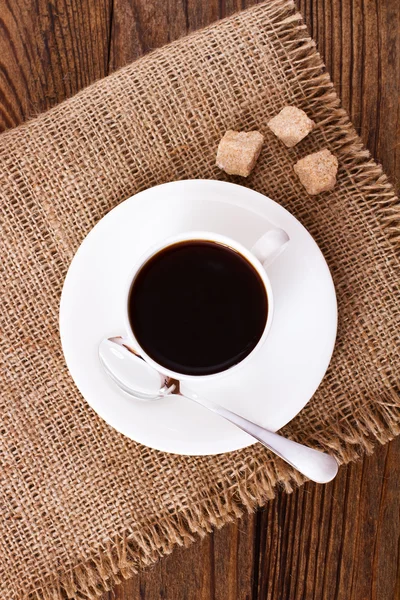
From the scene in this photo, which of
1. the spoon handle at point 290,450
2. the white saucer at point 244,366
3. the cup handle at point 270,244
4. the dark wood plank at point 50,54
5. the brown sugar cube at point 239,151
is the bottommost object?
the spoon handle at point 290,450

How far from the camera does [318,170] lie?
101 cm

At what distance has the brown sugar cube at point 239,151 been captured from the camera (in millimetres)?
1000

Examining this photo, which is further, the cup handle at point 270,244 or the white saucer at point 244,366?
the white saucer at point 244,366

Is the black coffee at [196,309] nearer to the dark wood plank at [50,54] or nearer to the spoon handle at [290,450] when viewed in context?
the spoon handle at [290,450]

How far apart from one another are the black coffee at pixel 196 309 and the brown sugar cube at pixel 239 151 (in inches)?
8.2

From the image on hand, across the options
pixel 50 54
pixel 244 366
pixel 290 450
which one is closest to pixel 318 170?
pixel 244 366

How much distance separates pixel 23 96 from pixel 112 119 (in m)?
0.23

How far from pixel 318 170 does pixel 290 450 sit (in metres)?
0.45

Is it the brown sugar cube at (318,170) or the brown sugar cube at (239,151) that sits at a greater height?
A: the brown sugar cube at (239,151)

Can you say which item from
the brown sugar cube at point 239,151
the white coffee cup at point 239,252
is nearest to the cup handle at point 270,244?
the white coffee cup at point 239,252

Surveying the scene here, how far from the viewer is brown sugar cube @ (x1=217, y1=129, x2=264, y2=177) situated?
1000 millimetres

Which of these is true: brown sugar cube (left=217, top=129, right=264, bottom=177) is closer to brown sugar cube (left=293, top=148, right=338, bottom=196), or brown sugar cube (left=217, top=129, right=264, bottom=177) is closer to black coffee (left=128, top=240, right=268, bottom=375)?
brown sugar cube (left=293, top=148, right=338, bottom=196)

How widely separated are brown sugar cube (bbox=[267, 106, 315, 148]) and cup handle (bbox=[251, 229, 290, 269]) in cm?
26

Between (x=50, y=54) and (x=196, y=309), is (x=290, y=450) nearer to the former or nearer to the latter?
(x=196, y=309)
